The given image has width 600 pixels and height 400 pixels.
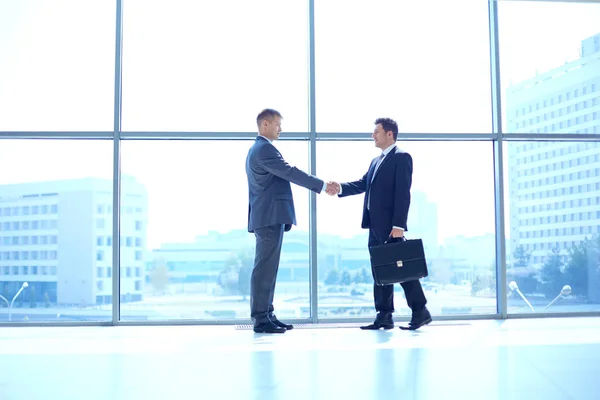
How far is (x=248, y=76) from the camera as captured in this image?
5125 millimetres

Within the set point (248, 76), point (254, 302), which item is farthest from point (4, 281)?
point (248, 76)

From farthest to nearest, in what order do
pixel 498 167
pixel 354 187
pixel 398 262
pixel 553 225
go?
pixel 553 225
pixel 498 167
pixel 354 187
pixel 398 262

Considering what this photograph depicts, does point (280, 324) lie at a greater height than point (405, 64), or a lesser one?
lesser

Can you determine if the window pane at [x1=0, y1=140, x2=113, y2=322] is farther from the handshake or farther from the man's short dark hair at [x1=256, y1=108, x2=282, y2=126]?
the handshake

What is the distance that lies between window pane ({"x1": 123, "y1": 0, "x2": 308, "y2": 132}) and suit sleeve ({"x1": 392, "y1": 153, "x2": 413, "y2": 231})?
95 cm

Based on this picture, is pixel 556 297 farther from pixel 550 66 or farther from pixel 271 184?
pixel 271 184

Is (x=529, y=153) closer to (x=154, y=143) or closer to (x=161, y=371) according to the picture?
(x=154, y=143)

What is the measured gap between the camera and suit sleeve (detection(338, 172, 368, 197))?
4742mm

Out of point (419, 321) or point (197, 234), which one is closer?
point (419, 321)

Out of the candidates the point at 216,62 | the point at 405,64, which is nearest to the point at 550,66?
the point at 405,64

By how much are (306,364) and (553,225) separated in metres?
3.11

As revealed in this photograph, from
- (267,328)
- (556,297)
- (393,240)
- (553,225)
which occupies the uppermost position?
(553,225)

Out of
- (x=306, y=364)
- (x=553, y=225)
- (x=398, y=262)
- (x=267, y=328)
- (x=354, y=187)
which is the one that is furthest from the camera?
(x=553, y=225)

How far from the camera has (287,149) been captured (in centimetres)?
505
